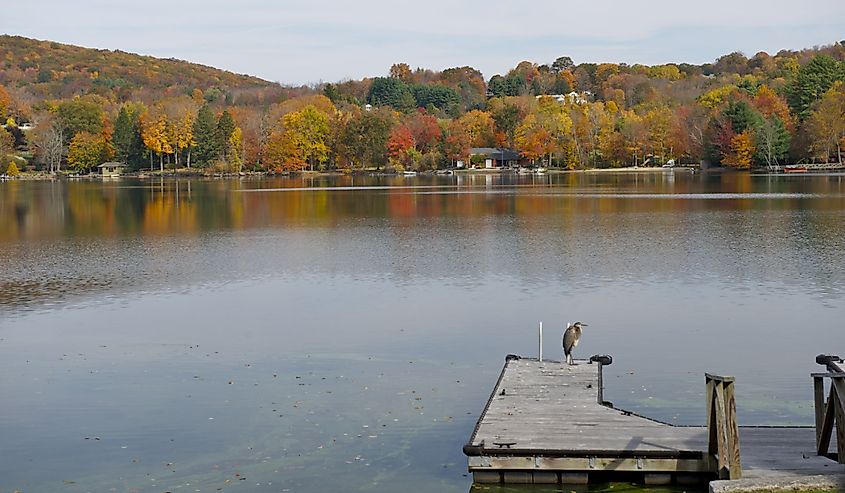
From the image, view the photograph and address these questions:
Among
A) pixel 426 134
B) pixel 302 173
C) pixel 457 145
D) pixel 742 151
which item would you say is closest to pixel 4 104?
pixel 302 173

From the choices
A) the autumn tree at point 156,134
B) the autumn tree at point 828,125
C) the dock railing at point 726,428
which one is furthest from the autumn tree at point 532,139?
the dock railing at point 726,428

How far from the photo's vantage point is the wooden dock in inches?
349

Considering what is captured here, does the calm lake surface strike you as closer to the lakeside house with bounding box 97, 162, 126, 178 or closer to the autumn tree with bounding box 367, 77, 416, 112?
the lakeside house with bounding box 97, 162, 126, 178

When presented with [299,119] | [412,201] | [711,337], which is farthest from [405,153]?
[711,337]

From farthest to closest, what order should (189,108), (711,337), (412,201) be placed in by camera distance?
(189,108)
(412,201)
(711,337)

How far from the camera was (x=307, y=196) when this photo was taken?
203 ft

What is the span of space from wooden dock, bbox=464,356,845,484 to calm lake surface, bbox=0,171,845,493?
0.58m

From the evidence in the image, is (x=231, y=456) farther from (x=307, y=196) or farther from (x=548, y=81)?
(x=548, y=81)

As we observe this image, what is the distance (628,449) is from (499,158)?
357ft

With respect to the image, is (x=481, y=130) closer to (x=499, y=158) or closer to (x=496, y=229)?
(x=499, y=158)

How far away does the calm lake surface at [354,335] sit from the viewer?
10969mm

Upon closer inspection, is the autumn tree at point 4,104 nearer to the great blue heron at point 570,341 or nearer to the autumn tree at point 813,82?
the autumn tree at point 813,82

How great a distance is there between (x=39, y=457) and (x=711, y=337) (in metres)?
10.3

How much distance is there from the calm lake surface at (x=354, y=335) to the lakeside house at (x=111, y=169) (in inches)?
3275
